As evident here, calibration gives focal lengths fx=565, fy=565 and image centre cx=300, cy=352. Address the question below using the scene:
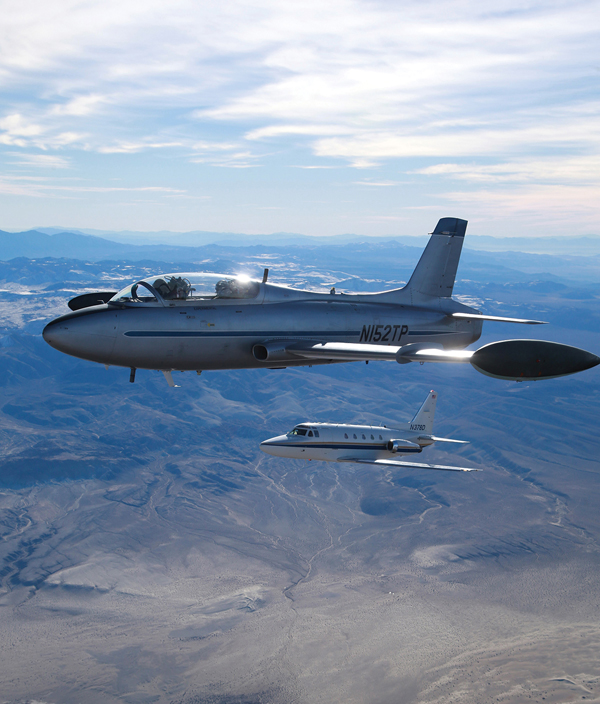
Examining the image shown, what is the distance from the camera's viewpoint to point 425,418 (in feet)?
464

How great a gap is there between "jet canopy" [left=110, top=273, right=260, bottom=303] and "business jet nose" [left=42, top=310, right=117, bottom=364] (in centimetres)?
127

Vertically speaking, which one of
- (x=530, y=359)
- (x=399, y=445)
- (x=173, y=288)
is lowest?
(x=399, y=445)

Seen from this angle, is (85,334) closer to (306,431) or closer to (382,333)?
(382,333)

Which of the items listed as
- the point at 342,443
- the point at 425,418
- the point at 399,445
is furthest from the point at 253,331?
the point at 425,418

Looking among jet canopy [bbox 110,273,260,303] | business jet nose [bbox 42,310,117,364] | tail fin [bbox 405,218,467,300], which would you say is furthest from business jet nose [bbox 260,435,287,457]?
business jet nose [bbox 42,310,117,364]

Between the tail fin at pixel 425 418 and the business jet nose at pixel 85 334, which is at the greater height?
the business jet nose at pixel 85 334

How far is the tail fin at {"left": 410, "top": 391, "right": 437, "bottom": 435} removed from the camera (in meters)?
138

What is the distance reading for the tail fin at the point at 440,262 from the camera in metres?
34.5

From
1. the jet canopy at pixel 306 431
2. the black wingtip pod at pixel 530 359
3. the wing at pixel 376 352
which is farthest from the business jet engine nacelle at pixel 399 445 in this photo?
the black wingtip pod at pixel 530 359

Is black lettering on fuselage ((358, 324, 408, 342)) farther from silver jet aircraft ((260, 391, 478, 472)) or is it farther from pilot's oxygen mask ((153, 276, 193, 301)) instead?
silver jet aircraft ((260, 391, 478, 472))

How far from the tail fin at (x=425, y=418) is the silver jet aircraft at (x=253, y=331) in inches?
4274

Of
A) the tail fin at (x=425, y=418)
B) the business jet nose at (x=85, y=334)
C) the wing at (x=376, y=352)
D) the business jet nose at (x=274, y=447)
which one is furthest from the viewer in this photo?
the tail fin at (x=425, y=418)

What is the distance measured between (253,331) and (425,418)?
121m

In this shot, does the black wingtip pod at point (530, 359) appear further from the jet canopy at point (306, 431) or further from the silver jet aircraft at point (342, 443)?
the jet canopy at point (306, 431)
